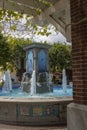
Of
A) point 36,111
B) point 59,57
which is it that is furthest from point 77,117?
point 59,57

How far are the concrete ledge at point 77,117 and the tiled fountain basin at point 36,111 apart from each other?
3.30 m

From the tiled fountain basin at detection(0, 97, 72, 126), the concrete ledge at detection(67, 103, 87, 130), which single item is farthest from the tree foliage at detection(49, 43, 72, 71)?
the concrete ledge at detection(67, 103, 87, 130)

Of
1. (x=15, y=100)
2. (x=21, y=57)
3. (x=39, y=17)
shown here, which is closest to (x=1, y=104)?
(x=15, y=100)

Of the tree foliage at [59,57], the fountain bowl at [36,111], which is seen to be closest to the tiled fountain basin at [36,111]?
the fountain bowl at [36,111]

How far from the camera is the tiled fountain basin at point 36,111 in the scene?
366 inches

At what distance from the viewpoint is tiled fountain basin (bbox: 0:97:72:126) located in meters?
9.29

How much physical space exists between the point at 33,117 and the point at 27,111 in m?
0.28

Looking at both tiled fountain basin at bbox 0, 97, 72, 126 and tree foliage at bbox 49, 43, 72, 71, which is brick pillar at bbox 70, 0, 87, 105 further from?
tree foliage at bbox 49, 43, 72, 71

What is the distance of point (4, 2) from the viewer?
27.9ft

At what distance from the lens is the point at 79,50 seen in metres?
5.96

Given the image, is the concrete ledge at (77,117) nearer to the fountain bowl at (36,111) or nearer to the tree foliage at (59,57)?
the fountain bowl at (36,111)

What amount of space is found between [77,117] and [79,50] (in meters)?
1.40

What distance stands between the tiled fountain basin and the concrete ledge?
10.8ft

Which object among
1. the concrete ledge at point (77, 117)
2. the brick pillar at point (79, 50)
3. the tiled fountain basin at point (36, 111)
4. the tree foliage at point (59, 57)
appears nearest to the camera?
the concrete ledge at point (77, 117)
